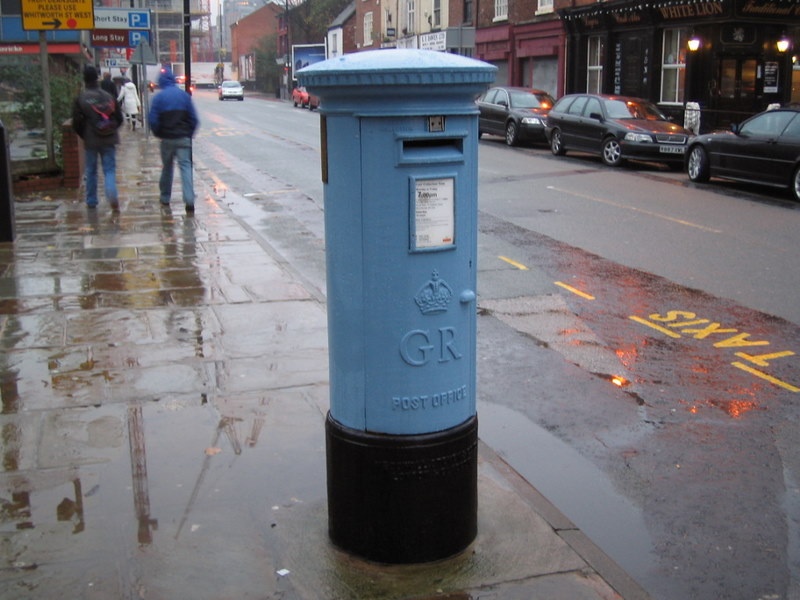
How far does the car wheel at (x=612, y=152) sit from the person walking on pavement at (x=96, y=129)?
38.8ft

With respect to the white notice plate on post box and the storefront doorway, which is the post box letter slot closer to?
the white notice plate on post box

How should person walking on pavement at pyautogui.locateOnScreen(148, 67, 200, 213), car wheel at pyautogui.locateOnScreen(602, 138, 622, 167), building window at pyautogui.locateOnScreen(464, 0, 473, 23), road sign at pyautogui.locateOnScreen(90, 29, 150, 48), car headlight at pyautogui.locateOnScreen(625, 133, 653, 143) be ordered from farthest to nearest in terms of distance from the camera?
building window at pyautogui.locateOnScreen(464, 0, 473, 23)
road sign at pyautogui.locateOnScreen(90, 29, 150, 48)
car wheel at pyautogui.locateOnScreen(602, 138, 622, 167)
car headlight at pyautogui.locateOnScreen(625, 133, 653, 143)
person walking on pavement at pyautogui.locateOnScreen(148, 67, 200, 213)

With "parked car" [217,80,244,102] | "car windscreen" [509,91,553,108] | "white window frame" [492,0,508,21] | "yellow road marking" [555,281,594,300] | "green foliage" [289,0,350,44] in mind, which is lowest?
"yellow road marking" [555,281,594,300]

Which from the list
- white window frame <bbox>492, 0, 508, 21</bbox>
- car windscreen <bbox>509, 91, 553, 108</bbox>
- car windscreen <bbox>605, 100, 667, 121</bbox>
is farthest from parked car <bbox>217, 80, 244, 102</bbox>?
car windscreen <bbox>605, 100, 667, 121</bbox>

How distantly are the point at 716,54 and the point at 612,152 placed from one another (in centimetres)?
735

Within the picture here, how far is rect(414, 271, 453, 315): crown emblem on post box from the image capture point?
3.56 m

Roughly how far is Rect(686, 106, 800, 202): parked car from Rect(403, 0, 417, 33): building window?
3573 centimetres

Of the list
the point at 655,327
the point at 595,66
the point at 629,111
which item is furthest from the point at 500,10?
the point at 655,327

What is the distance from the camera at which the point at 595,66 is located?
107ft

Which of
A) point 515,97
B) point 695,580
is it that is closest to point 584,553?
point 695,580

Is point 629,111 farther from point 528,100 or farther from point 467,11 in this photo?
point 467,11

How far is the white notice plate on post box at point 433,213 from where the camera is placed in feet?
11.6

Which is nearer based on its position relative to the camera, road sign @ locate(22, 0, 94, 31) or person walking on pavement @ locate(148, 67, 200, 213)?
person walking on pavement @ locate(148, 67, 200, 213)

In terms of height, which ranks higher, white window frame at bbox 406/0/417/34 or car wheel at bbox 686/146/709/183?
white window frame at bbox 406/0/417/34
